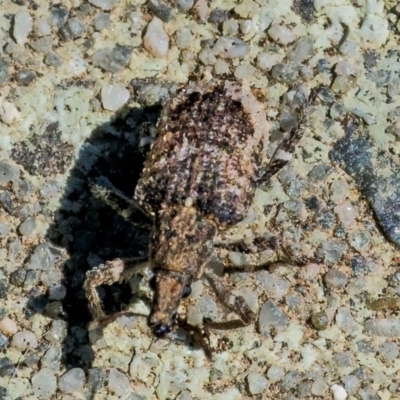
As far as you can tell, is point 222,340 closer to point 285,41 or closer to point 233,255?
point 233,255

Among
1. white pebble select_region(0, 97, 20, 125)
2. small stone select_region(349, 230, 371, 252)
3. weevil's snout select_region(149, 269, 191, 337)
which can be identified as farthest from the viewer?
white pebble select_region(0, 97, 20, 125)

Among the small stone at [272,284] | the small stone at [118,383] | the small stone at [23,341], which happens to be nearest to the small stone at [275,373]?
the small stone at [272,284]

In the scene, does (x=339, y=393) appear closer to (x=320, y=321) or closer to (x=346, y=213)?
(x=320, y=321)

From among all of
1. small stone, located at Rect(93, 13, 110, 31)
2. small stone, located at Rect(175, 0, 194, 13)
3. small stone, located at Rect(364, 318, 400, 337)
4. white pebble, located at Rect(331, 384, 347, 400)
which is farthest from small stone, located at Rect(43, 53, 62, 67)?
white pebble, located at Rect(331, 384, 347, 400)

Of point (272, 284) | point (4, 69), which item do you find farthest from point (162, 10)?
Result: point (272, 284)

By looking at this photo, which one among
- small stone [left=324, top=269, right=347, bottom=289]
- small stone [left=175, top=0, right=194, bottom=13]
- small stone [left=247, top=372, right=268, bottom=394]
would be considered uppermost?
small stone [left=175, top=0, right=194, bottom=13]

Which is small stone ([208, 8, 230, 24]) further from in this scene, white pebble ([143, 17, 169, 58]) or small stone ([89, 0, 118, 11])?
small stone ([89, 0, 118, 11])

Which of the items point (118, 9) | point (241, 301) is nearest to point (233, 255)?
point (241, 301)
